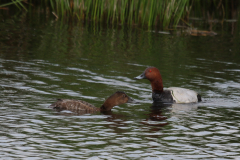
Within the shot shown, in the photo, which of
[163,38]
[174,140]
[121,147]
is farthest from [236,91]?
[163,38]

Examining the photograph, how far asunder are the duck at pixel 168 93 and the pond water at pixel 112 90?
28 centimetres

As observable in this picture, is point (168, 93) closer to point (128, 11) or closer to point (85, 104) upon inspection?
point (85, 104)

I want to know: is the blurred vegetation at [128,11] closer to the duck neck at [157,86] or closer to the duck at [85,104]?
the duck neck at [157,86]

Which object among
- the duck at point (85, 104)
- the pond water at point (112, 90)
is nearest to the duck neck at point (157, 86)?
the pond water at point (112, 90)

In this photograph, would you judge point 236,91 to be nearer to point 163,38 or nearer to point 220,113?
point 220,113

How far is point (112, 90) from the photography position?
11.7 m

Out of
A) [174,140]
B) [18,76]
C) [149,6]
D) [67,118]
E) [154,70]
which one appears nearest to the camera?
[174,140]

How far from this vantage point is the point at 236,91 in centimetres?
1196

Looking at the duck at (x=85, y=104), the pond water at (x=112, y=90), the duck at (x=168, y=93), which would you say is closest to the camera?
the pond water at (x=112, y=90)

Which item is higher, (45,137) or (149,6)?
(149,6)

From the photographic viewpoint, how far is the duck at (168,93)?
11.1 metres

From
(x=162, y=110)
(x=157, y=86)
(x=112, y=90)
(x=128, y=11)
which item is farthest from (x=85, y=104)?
(x=128, y=11)

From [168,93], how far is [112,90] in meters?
1.47

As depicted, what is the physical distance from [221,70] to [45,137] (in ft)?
27.8
